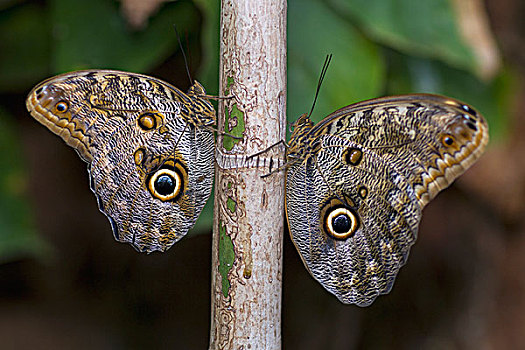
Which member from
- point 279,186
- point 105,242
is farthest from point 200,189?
point 105,242

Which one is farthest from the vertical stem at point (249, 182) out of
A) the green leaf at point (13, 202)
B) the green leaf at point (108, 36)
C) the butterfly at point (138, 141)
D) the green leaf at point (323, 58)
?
the green leaf at point (13, 202)

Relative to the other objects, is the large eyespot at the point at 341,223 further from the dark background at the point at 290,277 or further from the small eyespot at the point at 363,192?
the dark background at the point at 290,277

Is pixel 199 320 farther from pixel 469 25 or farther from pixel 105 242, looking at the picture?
pixel 469 25

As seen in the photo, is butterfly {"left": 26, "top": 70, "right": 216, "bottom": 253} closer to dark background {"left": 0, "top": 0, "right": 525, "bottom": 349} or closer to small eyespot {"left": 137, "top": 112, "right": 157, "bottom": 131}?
small eyespot {"left": 137, "top": 112, "right": 157, "bottom": 131}

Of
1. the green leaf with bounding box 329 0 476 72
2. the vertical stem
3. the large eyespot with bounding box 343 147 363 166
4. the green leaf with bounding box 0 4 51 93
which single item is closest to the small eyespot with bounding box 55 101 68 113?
the vertical stem

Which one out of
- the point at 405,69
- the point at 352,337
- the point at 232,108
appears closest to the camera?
the point at 232,108

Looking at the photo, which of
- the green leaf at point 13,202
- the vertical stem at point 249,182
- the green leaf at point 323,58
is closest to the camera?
the vertical stem at point 249,182
